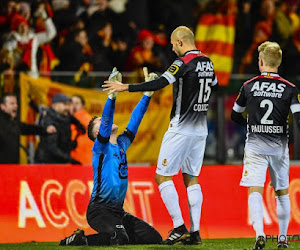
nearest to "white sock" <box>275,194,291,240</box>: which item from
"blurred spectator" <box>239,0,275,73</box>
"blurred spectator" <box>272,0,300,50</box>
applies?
"blurred spectator" <box>239,0,275,73</box>

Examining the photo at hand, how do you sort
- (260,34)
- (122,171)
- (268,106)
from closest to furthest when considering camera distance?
1. (268,106)
2. (122,171)
3. (260,34)

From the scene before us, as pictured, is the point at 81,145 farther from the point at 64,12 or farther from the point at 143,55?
the point at 64,12

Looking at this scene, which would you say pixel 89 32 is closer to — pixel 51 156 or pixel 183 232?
pixel 51 156

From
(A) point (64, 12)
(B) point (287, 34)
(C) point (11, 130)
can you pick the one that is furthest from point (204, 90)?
(B) point (287, 34)

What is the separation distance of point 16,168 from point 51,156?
107 inches

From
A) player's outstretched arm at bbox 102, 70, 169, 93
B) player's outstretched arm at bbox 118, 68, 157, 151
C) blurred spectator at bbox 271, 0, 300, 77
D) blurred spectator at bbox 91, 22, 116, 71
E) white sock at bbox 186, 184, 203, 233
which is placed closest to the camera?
player's outstretched arm at bbox 102, 70, 169, 93

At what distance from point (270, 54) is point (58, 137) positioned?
6004 millimetres

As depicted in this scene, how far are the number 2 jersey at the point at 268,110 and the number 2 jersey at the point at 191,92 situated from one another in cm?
62

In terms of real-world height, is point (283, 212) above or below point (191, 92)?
below

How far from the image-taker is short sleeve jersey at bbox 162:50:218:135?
32.8 ft

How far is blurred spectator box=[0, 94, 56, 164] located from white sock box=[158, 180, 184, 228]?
5029 mm

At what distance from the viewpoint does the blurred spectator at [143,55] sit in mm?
17203

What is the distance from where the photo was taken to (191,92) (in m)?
10.0

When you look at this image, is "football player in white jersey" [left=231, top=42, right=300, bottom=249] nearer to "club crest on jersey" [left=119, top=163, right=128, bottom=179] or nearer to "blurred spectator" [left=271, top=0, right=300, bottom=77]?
"club crest on jersey" [left=119, top=163, right=128, bottom=179]
